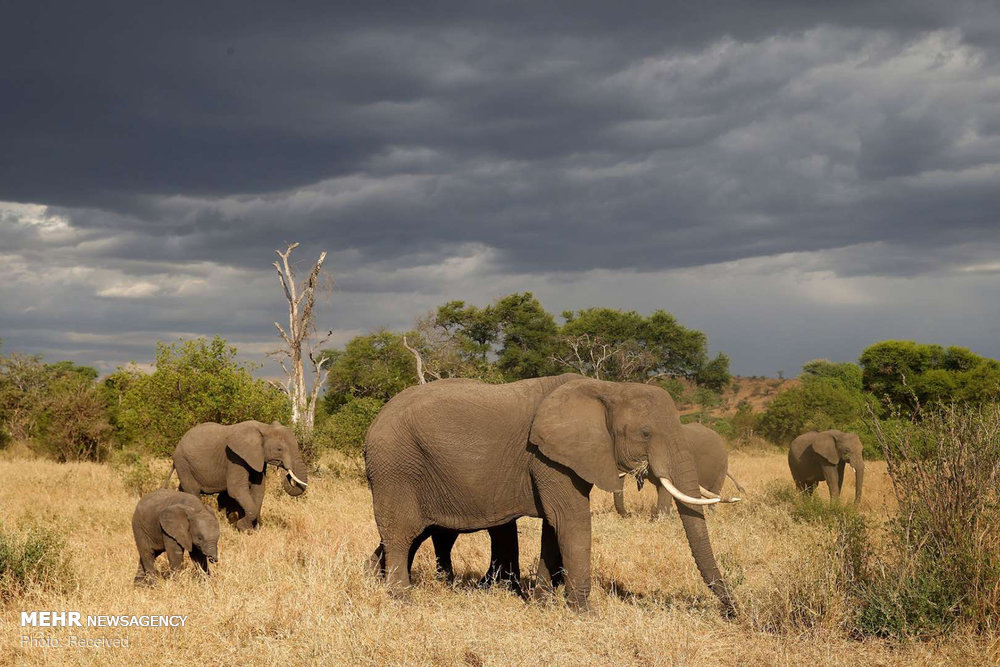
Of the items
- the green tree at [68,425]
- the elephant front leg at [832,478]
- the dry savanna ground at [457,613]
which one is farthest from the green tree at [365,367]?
the dry savanna ground at [457,613]

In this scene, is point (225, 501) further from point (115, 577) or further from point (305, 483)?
point (115, 577)

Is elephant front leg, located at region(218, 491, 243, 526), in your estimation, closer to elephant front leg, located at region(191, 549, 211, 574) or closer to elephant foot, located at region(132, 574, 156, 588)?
elephant front leg, located at region(191, 549, 211, 574)

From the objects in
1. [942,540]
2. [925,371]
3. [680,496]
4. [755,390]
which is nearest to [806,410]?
[925,371]

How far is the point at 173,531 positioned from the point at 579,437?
5415 mm

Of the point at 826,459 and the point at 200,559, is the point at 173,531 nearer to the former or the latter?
the point at 200,559

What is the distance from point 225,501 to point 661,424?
10262 mm

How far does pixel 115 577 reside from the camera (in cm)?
1060

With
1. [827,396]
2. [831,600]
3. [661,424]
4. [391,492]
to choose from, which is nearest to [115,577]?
[391,492]

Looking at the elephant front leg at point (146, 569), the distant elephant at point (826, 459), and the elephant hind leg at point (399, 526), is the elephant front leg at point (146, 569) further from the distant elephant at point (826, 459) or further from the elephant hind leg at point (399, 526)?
the distant elephant at point (826, 459)

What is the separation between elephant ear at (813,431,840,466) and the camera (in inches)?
741

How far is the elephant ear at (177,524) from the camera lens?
10.7m

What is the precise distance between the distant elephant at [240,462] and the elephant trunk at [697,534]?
8581mm

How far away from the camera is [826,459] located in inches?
748

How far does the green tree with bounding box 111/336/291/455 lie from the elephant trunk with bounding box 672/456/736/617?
13.0 metres
